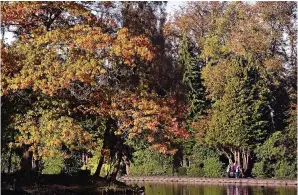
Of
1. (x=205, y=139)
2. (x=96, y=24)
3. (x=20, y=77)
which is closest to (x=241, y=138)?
(x=205, y=139)

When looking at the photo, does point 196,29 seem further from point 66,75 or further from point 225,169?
point 66,75

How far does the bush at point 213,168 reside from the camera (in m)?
36.2

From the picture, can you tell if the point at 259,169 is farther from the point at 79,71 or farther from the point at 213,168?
the point at 79,71

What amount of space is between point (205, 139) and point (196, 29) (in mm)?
11255

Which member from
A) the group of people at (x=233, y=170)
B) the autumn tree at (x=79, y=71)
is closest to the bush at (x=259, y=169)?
the group of people at (x=233, y=170)

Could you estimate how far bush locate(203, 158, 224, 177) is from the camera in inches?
1423

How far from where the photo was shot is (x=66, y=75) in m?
14.3

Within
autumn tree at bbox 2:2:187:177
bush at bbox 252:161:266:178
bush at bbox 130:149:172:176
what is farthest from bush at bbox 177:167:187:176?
autumn tree at bbox 2:2:187:177

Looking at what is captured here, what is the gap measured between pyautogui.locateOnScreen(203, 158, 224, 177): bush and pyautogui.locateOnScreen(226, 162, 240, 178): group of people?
2.31ft

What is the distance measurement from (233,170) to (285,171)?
3.64 m

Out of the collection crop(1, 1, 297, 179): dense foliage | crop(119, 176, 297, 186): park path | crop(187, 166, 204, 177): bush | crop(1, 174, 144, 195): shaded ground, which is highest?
crop(1, 1, 297, 179): dense foliage

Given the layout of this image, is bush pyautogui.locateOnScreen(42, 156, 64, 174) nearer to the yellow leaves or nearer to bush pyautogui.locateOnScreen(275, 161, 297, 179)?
bush pyautogui.locateOnScreen(275, 161, 297, 179)

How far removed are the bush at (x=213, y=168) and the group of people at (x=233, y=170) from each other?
71cm

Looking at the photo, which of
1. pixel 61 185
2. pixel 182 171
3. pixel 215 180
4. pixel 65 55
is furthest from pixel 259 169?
pixel 65 55
